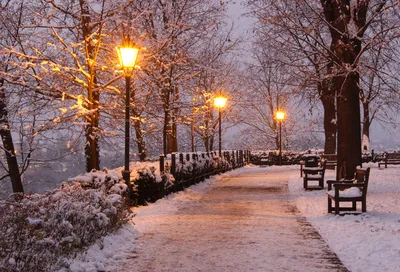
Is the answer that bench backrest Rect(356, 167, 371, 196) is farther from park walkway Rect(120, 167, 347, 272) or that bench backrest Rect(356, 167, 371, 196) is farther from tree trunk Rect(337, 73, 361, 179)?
tree trunk Rect(337, 73, 361, 179)

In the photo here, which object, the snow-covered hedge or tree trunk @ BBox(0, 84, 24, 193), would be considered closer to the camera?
the snow-covered hedge

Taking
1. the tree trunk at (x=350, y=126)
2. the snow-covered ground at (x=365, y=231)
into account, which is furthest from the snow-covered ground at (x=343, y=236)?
the tree trunk at (x=350, y=126)

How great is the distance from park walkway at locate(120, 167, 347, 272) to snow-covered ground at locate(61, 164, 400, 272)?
0.60 ft

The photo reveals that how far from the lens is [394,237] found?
8.41 metres

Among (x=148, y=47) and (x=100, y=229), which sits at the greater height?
(x=148, y=47)

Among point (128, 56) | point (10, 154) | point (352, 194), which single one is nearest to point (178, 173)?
point (128, 56)

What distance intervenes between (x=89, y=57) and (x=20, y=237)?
37.9 feet

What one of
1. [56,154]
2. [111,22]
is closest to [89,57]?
[111,22]

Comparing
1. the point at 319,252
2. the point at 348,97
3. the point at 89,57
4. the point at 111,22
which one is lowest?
the point at 319,252

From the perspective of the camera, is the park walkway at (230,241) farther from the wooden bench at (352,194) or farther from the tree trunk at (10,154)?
the tree trunk at (10,154)

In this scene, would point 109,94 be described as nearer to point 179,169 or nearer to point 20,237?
point 179,169

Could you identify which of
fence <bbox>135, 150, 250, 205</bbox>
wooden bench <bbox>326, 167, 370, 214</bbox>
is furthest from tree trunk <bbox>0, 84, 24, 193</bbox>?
wooden bench <bbox>326, 167, 370, 214</bbox>

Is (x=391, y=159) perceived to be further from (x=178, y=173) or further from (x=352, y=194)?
(x=352, y=194)

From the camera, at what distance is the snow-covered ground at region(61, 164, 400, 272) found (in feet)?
22.9
